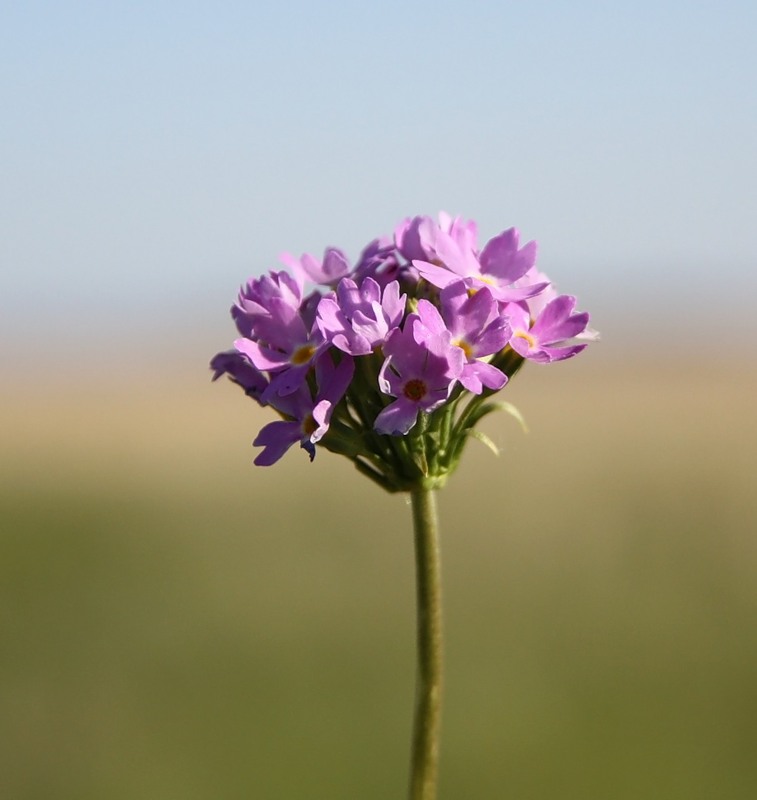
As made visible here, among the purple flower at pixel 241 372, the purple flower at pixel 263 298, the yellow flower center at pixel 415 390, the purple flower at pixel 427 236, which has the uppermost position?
the purple flower at pixel 427 236

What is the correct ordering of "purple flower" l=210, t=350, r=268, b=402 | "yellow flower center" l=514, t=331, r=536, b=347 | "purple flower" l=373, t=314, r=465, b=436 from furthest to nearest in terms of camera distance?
"purple flower" l=210, t=350, r=268, b=402 → "yellow flower center" l=514, t=331, r=536, b=347 → "purple flower" l=373, t=314, r=465, b=436

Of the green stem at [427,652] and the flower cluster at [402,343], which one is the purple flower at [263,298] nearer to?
the flower cluster at [402,343]

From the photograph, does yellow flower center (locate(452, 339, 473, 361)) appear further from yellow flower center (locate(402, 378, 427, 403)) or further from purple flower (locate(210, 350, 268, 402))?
purple flower (locate(210, 350, 268, 402))

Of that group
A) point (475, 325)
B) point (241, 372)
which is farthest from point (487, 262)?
point (241, 372)

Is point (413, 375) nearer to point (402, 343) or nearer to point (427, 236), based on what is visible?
point (402, 343)

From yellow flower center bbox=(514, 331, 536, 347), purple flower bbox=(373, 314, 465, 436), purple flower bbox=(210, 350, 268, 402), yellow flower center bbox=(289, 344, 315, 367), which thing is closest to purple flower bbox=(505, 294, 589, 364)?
yellow flower center bbox=(514, 331, 536, 347)

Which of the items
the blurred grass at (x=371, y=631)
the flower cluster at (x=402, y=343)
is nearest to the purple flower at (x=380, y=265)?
the flower cluster at (x=402, y=343)
